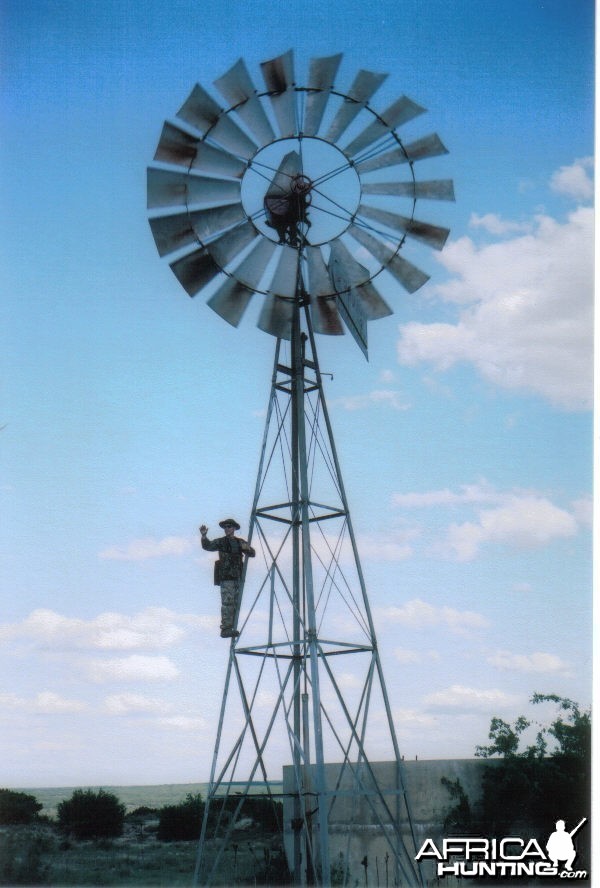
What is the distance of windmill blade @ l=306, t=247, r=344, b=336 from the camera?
12258 millimetres

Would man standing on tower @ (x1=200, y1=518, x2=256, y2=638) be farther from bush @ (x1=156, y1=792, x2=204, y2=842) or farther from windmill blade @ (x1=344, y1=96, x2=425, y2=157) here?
bush @ (x1=156, y1=792, x2=204, y2=842)

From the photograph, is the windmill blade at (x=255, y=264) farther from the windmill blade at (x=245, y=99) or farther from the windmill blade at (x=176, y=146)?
the windmill blade at (x=176, y=146)

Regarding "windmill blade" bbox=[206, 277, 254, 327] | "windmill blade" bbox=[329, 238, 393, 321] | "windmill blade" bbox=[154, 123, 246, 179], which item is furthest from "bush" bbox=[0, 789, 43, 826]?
"windmill blade" bbox=[154, 123, 246, 179]

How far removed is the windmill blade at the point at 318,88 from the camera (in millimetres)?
11570

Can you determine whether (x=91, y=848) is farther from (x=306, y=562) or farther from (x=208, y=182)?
(x=208, y=182)

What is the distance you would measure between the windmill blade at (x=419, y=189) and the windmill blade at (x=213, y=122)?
1.60 metres

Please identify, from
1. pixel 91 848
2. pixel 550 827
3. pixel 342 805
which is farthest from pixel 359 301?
pixel 91 848

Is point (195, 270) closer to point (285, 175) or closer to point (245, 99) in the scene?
point (285, 175)

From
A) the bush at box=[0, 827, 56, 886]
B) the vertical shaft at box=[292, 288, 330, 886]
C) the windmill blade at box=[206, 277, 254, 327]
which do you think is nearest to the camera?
the vertical shaft at box=[292, 288, 330, 886]

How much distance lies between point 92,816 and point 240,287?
15.5 metres

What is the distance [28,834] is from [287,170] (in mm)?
16175

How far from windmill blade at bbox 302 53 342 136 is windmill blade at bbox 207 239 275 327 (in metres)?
1.53

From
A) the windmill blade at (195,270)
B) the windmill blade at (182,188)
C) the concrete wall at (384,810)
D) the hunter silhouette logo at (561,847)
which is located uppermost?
the windmill blade at (182,188)

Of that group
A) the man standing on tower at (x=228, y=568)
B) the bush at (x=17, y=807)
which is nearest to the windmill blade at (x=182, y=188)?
the man standing on tower at (x=228, y=568)
